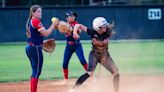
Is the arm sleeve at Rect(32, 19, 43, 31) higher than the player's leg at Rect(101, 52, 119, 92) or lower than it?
higher

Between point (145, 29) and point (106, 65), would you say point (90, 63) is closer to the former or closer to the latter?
point (106, 65)

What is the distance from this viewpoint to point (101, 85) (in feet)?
46.1

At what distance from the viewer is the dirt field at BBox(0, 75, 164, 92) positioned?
43.2 feet

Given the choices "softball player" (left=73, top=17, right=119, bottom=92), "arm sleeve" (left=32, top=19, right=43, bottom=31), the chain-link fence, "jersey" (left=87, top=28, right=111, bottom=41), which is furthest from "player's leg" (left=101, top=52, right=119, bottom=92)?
the chain-link fence

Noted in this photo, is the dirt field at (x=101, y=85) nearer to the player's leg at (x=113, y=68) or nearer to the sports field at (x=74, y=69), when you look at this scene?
the sports field at (x=74, y=69)

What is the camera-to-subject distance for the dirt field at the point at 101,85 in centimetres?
1316

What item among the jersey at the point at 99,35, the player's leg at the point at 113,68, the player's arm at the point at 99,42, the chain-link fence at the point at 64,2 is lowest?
the chain-link fence at the point at 64,2

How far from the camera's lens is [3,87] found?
46.9ft

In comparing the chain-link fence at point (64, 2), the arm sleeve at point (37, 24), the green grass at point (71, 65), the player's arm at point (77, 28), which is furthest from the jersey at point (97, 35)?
the chain-link fence at point (64, 2)

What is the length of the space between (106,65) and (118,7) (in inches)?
843

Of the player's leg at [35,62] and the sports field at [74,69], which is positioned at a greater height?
the player's leg at [35,62]

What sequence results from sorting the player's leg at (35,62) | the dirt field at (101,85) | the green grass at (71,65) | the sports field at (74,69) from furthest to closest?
the green grass at (71,65)
the sports field at (74,69)
the dirt field at (101,85)
the player's leg at (35,62)

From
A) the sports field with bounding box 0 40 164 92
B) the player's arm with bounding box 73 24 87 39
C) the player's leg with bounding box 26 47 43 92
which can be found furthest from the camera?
the sports field with bounding box 0 40 164 92

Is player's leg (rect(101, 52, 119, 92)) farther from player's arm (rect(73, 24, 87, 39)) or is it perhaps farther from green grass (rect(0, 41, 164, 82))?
green grass (rect(0, 41, 164, 82))
